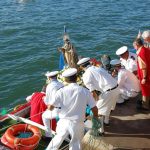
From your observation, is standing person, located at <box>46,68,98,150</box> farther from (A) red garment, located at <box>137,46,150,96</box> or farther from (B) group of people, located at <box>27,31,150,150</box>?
(A) red garment, located at <box>137,46,150,96</box>

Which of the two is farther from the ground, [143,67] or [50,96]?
[143,67]

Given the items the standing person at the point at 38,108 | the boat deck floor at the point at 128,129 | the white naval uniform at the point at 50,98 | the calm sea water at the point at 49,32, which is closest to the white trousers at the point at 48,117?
the white naval uniform at the point at 50,98

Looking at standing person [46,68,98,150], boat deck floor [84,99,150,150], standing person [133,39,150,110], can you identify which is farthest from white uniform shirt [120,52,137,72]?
standing person [46,68,98,150]

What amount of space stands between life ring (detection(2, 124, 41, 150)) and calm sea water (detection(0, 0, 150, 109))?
5651 millimetres

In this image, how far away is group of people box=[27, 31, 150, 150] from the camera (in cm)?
820

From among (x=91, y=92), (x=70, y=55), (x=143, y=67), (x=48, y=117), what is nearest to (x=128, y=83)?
(x=143, y=67)

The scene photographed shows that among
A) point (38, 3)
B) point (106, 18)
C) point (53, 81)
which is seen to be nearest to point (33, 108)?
point (53, 81)

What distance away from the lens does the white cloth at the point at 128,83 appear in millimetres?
10274

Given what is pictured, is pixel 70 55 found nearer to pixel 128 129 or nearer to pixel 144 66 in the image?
pixel 144 66

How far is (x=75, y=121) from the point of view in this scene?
836 cm

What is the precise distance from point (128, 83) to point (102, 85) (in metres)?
1.56

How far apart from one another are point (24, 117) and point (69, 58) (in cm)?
281

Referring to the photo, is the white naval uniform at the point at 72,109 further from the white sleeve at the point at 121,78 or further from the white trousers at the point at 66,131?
the white sleeve at the point at 121,78

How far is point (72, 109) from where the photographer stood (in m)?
8.26
